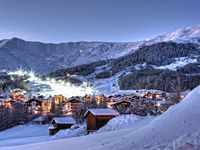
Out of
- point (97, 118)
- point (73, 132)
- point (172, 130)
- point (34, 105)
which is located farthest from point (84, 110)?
point (172, 130)

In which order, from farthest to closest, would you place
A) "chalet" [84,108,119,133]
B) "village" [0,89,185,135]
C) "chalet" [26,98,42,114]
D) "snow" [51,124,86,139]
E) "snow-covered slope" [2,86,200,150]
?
"chalet" [26,98,42,114], "village" [0,89,185,135], "chalet" [84,108,119,133], "snow" [51,124,86,139], "snow-covered slope" [2,86,200,150]

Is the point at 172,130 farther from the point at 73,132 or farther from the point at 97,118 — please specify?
the point at 73,132

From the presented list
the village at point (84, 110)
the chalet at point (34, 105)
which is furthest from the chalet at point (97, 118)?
the chalet at point (34, 105)

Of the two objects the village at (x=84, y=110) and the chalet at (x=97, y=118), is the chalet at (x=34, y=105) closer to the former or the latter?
the village at (x=84, y=110)

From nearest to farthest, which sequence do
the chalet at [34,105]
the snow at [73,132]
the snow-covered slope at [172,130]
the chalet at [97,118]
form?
the snow-covered slope at [172,130]
the snow at [73,132]
the chalet at [97,118]
the chalet at [34,105]

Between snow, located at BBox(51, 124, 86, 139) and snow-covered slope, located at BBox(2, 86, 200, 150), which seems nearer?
snow-covered slope, located at BBox(2, 86, 200, 150)

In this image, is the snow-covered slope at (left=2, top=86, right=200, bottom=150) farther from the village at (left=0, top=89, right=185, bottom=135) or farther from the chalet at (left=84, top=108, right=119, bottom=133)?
the village at (left=0, top=89, right=185, bottom=135)

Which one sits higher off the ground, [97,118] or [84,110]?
[97,118]

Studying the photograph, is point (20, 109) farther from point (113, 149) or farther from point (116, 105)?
point (113, 149)

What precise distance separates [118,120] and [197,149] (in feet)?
115

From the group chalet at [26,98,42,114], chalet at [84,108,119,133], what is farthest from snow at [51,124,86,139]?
chalet at [26,98,42,114]

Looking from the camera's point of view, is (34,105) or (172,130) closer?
(172,130)

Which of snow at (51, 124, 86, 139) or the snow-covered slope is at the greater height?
the snow-covered slope

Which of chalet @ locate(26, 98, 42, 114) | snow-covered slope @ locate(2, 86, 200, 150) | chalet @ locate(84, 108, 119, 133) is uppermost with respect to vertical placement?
snow-covered slope @ locate(2, 86, 200, 150)
